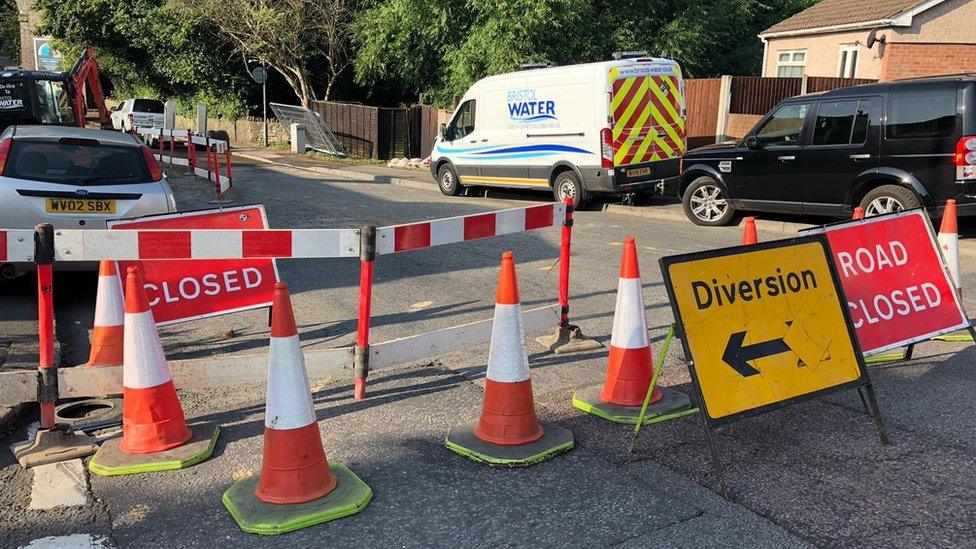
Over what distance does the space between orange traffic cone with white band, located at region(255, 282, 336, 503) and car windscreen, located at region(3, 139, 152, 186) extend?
463 cm

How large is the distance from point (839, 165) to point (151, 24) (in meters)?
29.4

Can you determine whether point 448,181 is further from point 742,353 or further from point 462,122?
point 742,353

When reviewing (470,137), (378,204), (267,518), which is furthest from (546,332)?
(470,137)

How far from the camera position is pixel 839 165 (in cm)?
1071

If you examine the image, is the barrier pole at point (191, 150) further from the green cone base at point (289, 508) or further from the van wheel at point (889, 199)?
the green cone base at point (289, 508)

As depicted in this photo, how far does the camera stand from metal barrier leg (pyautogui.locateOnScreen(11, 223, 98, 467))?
13.5 feet

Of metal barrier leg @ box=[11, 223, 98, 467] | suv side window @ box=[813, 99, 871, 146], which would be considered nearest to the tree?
suv side window @ box=[813, 99, 871, 146]

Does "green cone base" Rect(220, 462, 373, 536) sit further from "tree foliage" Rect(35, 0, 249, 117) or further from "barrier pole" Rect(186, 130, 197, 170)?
"tree foliage" Rect(35, 0, 249, 117)

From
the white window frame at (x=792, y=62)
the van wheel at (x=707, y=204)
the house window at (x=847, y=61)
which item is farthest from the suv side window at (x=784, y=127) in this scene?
the white window frame at (x=792, y=62)

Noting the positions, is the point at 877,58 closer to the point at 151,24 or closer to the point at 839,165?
the point at 839,165

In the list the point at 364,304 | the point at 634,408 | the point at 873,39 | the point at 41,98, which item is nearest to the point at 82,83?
the point at 41,98

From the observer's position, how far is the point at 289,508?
3.57 meters

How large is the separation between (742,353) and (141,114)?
2940 centimetres

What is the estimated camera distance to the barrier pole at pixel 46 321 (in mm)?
4117
